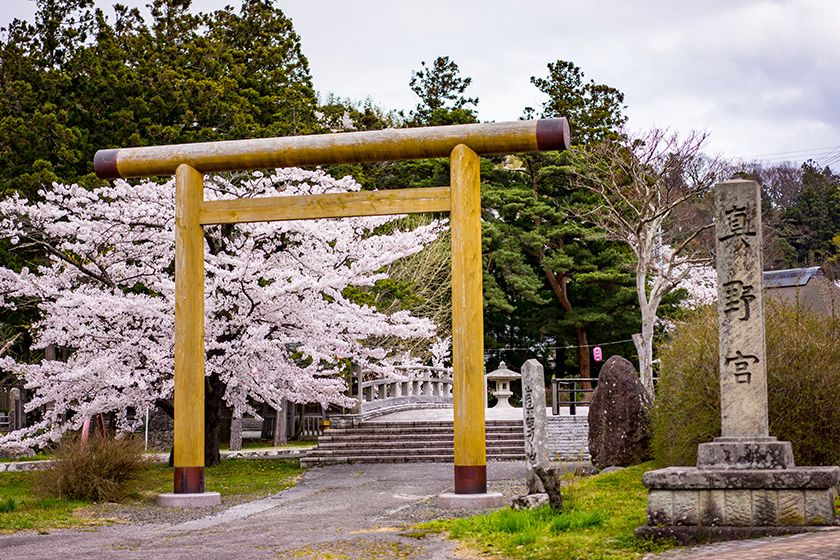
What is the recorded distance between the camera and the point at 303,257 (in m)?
18.9

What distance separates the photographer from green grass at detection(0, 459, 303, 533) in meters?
11.9

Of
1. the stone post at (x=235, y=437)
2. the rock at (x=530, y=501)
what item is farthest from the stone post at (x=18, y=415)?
the rock at (x=530, y=501)

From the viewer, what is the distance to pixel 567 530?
9195mm

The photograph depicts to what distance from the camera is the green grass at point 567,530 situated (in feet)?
26.8

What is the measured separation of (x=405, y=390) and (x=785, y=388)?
18629 millimetres

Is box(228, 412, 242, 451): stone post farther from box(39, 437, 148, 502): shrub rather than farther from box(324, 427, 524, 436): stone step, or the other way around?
box(39, 437, 148, 502): shrub

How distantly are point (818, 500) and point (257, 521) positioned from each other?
6287mm

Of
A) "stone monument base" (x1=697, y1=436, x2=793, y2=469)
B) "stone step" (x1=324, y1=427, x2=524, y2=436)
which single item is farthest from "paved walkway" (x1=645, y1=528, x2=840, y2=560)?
"stone step" (x1=324, y1=427, x2=524, y2=436)

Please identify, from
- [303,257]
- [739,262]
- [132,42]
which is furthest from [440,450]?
[132,42]

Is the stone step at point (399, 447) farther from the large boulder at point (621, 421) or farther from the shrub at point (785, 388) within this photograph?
the shrub at point (785, 388)

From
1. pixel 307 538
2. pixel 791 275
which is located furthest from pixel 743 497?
pixel 791 275

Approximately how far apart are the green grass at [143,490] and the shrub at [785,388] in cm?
662

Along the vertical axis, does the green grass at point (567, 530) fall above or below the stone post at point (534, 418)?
below

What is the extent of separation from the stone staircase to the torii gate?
870 centimetres
